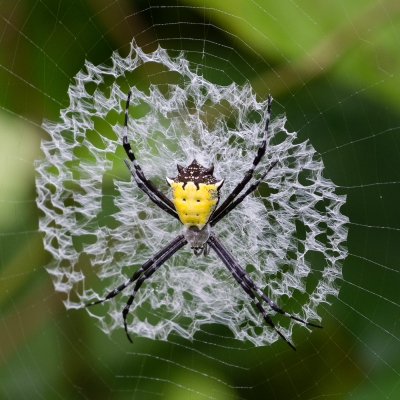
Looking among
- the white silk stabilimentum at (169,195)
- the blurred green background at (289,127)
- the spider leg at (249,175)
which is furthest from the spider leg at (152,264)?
the spider leg at (249,175)

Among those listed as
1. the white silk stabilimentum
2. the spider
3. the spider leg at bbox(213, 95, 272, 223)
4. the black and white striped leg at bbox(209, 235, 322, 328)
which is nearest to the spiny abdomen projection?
the spider

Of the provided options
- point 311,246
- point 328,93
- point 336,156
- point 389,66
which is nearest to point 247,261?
point 311,246

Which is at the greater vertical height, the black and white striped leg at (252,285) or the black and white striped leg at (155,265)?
the black and white striped leg at (252,285)

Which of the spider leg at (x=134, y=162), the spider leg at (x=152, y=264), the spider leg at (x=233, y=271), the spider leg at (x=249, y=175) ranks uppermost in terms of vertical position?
the spider leg at (x=249, y=175)

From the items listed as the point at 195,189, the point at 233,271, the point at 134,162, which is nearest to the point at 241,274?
the point at 233,271

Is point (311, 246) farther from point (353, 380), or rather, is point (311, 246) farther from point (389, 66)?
point (389, 66)

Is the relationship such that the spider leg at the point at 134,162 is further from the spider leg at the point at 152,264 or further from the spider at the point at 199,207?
the spider leg at the point at 152,264

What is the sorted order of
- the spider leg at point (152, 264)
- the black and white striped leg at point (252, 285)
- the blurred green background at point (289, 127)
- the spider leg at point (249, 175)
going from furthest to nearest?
the spider leg at point (152, 264) → the black and white striped leg at point (252, 285) → the spider leg at point (249, 175) → the blurred green background at point (289, 127)

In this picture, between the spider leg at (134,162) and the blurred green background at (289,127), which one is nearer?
the blurred green background at (289,127)
